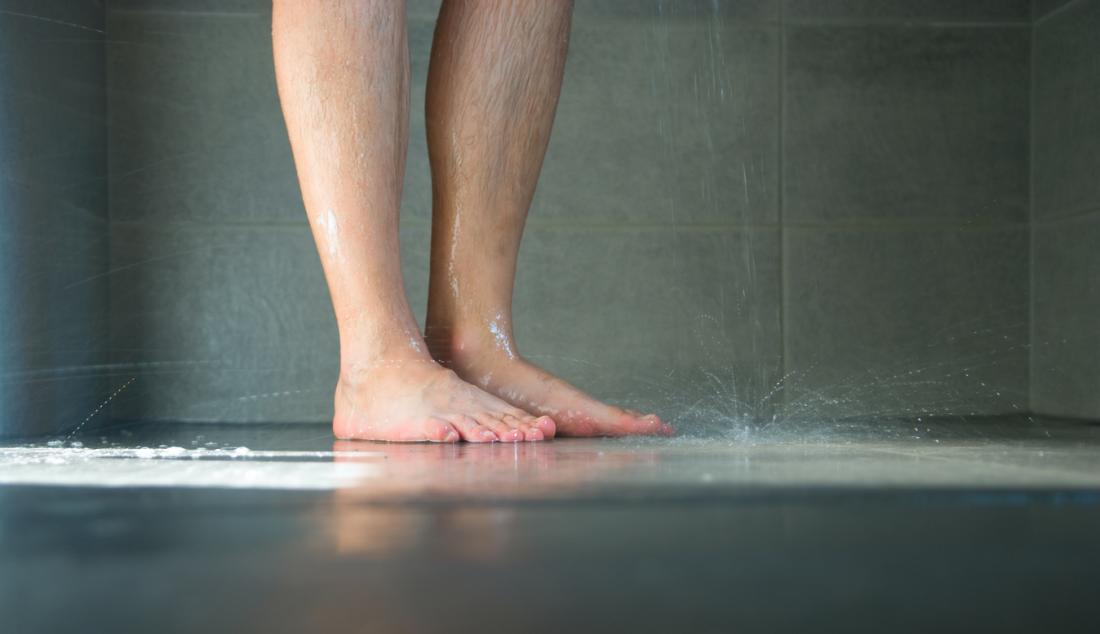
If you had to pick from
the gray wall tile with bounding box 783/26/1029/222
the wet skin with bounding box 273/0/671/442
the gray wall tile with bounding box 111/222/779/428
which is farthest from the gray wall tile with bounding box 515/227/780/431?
the wet skin with bounding box 273/0/671/442

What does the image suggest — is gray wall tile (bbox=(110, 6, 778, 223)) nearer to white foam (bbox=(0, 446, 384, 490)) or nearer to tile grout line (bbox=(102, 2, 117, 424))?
tile grout line (bbox=(102, 2, 117, 424))

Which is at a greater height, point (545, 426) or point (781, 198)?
point (781, 198)

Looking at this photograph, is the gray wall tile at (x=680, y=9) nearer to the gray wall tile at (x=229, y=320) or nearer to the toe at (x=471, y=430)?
the gray wall tile at (x=229, y=320)

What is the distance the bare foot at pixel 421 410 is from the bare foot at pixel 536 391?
0.11 metres

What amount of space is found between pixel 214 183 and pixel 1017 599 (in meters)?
2.05

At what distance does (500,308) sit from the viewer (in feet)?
4.15

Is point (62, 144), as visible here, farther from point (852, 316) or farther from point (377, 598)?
point (377, 598)

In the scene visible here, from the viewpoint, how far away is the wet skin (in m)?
1.11

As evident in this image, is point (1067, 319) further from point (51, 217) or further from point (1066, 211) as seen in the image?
point (51, 217)

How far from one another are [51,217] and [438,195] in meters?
0.81

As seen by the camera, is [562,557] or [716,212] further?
[716,212]

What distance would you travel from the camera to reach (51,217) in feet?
5.83

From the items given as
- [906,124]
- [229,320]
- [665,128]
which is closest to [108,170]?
[229,320]

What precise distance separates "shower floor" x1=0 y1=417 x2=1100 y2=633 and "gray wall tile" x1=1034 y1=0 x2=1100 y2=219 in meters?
1.72
